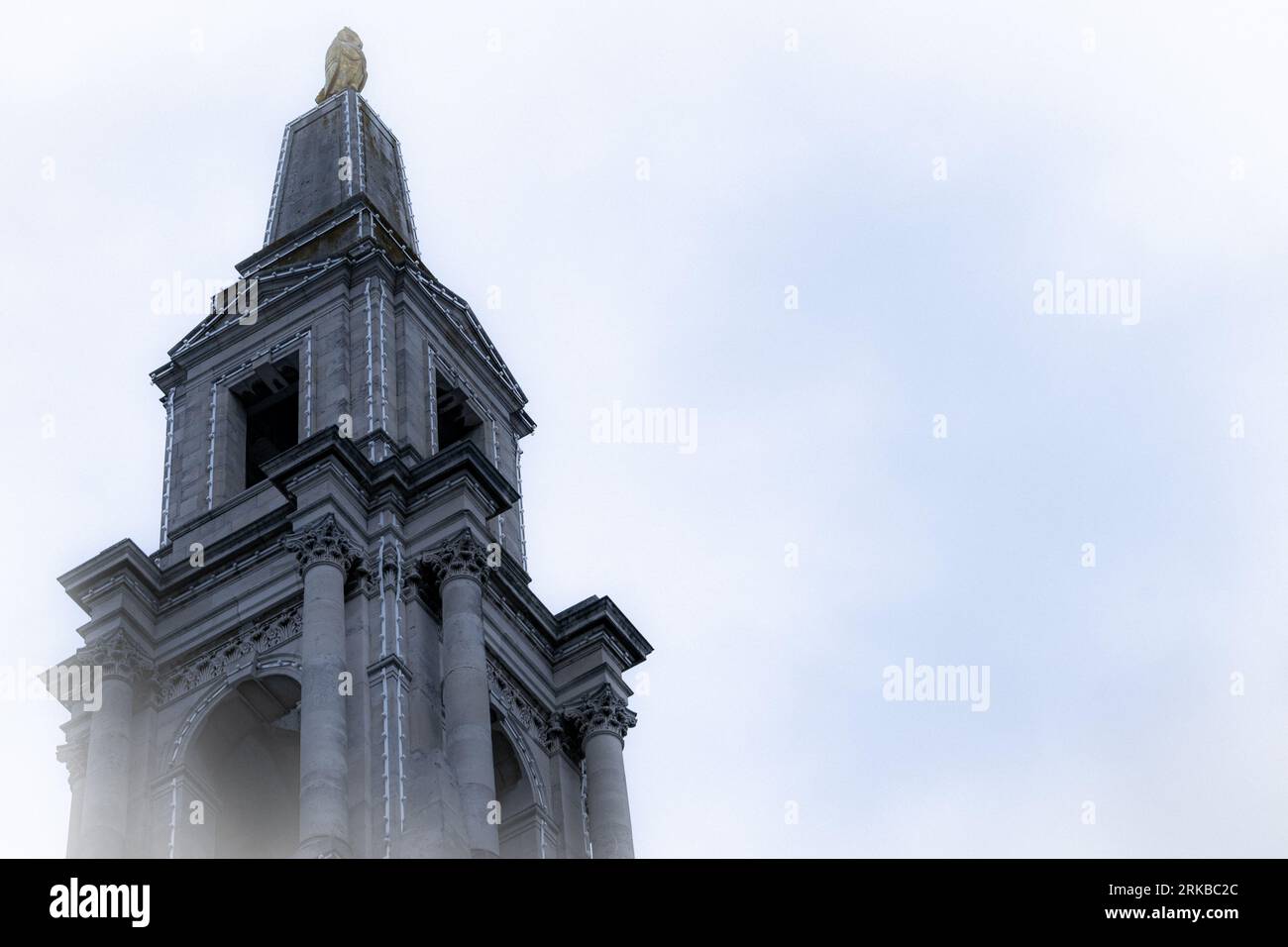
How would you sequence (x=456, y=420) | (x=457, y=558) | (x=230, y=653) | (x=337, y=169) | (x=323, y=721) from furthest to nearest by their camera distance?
(x=337, y=169) → (x=456, y=420) → (x=230, y=653) → (x=457, y=558) → (x=323, y=721)

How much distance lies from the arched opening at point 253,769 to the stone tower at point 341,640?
0.22 ft

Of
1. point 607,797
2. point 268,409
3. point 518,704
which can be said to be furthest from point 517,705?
point 268,409

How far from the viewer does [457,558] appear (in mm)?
61469

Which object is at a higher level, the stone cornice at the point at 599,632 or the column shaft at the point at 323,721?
the stone cornice at the point at 599,632

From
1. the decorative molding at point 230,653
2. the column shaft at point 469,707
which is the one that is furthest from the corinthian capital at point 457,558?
the decorative molding at point 230,653

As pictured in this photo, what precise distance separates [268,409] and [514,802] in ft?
53.1

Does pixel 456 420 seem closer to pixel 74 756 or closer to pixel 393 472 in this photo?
pixel 393 472

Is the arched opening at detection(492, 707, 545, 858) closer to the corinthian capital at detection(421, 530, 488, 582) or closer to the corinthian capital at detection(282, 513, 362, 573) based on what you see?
the corinthian capital at detection(421, 530, 488, 582)

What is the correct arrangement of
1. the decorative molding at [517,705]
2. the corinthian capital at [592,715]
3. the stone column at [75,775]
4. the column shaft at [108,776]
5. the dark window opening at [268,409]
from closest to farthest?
1. the column shaft at [108,776]
2. the stone column at [75,775]
3. the decorative molding at [517,705]
4. the corinthian capital at [592,715]
5. the dark window opening at [268,409]

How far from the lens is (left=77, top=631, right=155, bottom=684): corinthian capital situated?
62000 mm

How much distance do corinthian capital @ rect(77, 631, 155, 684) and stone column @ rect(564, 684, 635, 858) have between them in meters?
11.1

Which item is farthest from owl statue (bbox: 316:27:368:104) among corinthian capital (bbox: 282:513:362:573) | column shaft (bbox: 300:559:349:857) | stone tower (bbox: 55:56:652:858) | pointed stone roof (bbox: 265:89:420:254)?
column shaft (bbox: 300:559:349:857)

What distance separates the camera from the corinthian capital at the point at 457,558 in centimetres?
6141

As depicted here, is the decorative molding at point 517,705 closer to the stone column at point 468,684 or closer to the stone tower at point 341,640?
the stone tower at point 341,640
